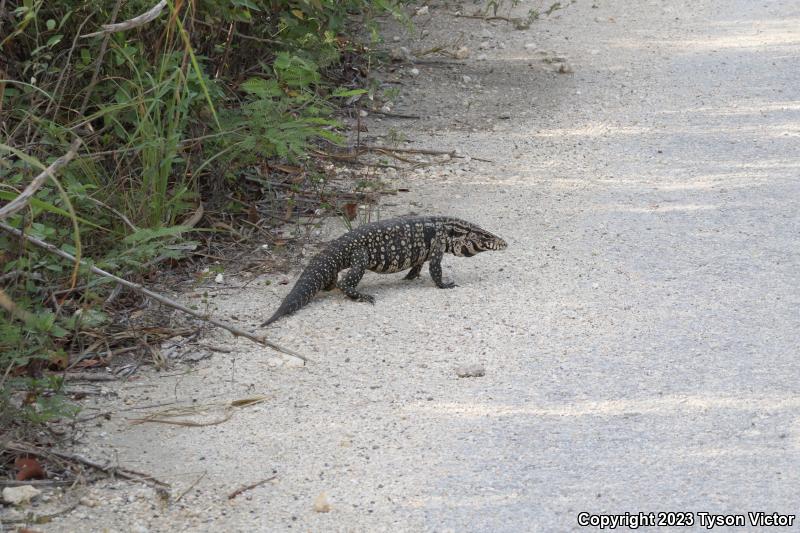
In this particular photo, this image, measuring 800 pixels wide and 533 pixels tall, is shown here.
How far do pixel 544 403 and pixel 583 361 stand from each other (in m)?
0.49

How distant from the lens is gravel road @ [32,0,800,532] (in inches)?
157

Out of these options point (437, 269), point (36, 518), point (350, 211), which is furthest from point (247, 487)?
point (350, 211)

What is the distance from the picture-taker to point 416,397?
4.79 m

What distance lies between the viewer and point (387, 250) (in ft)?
19.9

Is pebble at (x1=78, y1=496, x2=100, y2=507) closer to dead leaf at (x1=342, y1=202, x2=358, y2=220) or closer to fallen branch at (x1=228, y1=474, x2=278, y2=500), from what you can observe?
fallen branch at (x1=228, y1=474, x2=278, y2=500)

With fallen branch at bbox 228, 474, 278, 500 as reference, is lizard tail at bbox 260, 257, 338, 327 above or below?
above

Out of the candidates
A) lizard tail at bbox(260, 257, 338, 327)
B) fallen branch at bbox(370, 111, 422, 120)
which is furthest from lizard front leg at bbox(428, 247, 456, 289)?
fallen branch at bbox(370, 111, 422, 120)

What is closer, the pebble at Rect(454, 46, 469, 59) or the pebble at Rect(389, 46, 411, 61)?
the pebble at Rect(389, 46, 411, 61)

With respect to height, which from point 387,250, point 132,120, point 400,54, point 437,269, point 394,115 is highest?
point 400,54

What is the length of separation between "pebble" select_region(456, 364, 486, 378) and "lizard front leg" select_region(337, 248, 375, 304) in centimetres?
109

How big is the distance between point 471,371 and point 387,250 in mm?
1309

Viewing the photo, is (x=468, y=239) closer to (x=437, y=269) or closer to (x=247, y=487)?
(x=437, y=269)

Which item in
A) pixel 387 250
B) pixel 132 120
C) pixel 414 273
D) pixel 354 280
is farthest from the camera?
pixel 414 273

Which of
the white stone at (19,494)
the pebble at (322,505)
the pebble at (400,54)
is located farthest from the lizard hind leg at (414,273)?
the pebble at (400,54)
